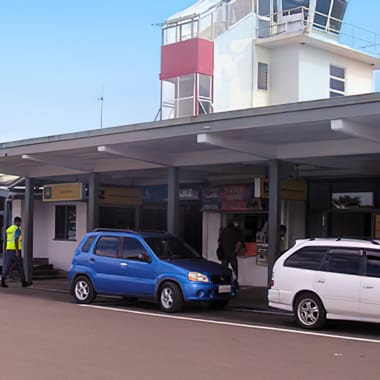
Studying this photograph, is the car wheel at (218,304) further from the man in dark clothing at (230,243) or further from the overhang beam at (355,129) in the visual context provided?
the overhang beam at (355,129)

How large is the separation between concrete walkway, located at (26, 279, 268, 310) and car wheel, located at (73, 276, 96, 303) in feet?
10.2

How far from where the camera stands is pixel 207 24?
100ft

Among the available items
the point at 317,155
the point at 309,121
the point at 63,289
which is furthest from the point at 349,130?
the point at 63,289

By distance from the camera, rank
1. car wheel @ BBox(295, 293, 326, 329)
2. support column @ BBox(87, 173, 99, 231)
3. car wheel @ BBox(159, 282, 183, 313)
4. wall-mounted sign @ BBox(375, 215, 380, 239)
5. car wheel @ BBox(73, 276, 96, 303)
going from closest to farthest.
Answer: car wheel @ BBox(295, 293, 326, 329)
car wheel @ BBox(159, 282, 183, 313)
car wheel @ BBox(73, 276, 96, 303)
wall-mounted sign @ BBox(375, 215, 380, 239)
support column @ BBox(87, 173, 99, 231)

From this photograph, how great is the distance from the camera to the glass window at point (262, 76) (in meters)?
31.1

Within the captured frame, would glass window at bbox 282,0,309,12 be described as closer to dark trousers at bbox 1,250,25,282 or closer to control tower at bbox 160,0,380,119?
control tower at bbox 160,0,380,119

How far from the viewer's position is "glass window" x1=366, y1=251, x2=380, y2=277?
1129 centimetres

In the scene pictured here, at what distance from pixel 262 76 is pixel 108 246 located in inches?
698

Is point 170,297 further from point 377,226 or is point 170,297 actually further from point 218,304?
point 377,226

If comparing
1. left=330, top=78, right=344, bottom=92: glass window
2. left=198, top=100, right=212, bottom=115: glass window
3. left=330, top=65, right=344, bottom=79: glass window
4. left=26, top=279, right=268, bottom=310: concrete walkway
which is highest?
left=330, top=65, right=344, bottom=79: glass window

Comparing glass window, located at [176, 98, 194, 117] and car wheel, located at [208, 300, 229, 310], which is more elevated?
glass window, located at [176, 98, 194, 117]

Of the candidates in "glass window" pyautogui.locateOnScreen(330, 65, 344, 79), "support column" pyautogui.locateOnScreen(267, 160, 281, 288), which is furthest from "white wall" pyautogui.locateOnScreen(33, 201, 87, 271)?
"glass window" pyautogui.locateOnScreen(330, 65, 344, 79)

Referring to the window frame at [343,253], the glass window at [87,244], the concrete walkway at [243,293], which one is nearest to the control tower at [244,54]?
the concrete walkway at [243,293]

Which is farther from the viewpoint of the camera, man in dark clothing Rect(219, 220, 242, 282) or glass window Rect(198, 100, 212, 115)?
glass window Rect(198, 100, 212, 115)
